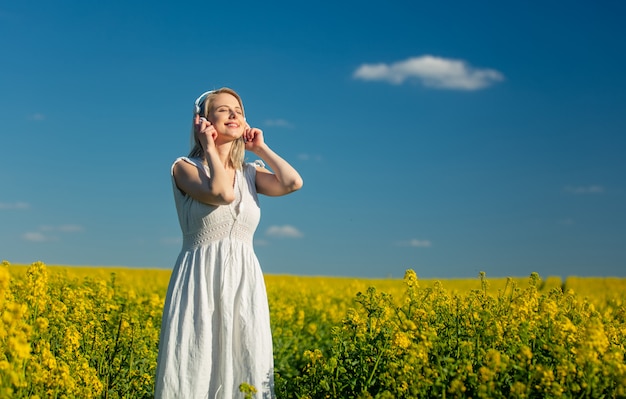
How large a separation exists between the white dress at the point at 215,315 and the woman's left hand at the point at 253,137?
375mm

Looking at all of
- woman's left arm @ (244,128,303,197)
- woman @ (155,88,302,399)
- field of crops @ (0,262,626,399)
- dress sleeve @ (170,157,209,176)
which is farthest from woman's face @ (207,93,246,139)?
field of crops @ (0,262,626,399)

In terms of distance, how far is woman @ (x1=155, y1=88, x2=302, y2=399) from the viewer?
4.12 m

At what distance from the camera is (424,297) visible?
500 centimetres

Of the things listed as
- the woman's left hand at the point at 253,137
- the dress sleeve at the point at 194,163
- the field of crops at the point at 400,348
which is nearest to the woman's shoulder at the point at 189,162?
the dress sleeve at the point at 194,163

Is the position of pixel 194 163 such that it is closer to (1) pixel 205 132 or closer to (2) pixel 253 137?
(1) pixel 205 132

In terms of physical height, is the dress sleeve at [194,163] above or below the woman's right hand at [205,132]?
below

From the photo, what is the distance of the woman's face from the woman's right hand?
7 centimetres

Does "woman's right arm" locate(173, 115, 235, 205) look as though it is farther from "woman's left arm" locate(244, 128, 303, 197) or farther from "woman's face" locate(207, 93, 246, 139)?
"woman's left arm" locate(244, 128, 303, 197)

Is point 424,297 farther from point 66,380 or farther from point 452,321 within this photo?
point 66,380

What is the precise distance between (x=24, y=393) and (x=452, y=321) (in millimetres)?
2862

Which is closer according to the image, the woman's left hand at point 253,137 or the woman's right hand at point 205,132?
the woman's right hand at point 205,132

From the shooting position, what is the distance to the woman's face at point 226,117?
4.40 m

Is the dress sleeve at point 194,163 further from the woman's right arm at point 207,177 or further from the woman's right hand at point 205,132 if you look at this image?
the woman's right hand at point 205,132

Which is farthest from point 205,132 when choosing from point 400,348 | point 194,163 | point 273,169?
point 400,348
